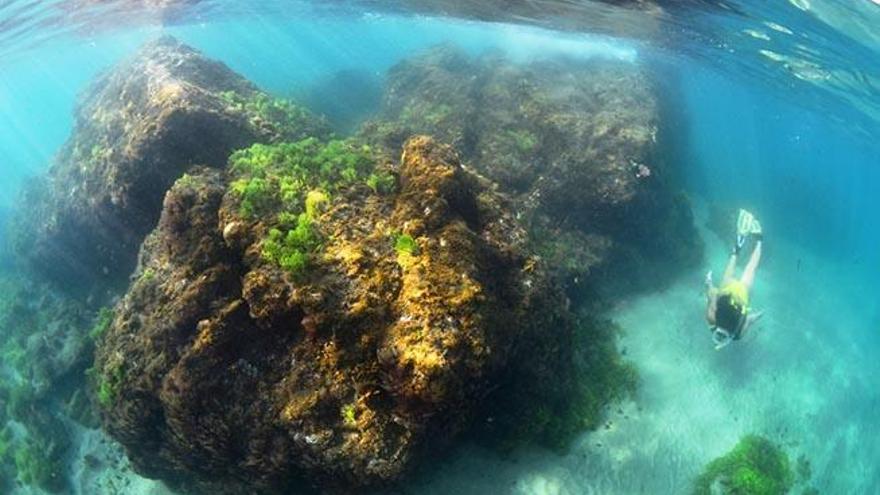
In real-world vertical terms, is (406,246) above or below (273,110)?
above

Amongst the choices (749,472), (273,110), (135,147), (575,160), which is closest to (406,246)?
(135,147)

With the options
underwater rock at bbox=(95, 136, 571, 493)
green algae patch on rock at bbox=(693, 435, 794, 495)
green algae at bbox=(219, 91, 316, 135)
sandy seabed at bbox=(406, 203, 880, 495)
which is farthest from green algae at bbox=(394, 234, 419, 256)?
green algae patch on rock at bbox=(693, 435, 794, 495)

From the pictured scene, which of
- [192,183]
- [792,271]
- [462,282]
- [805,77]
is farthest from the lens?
[805,77]

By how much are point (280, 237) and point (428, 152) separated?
2845 millimetres

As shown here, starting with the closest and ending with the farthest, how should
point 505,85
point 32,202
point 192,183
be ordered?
point 192,183 → point 505,85 → point 32,202

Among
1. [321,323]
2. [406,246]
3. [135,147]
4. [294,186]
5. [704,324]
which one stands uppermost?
[294,186]

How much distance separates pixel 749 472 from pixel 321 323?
31.3 feet

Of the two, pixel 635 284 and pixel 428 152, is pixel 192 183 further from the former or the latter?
pixel 635 284

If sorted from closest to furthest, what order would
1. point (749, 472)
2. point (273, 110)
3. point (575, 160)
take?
1. point (749, 472)
2. point (273, 110)
3. point (575, 160)

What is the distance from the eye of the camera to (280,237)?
8.32 m

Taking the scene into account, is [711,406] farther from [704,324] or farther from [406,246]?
[406,246]

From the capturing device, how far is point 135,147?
11.9 meters

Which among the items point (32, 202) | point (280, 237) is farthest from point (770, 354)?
point (32, 202)

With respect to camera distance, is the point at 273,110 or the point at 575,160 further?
the point at 575,160
